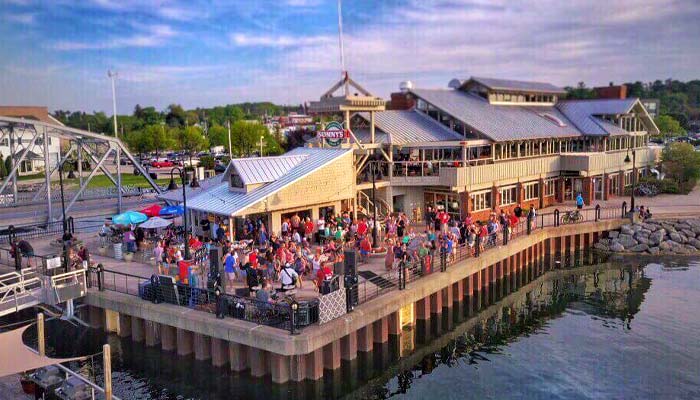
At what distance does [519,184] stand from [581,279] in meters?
11.1

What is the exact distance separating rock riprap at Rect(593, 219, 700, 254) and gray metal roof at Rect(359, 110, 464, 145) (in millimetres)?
11940

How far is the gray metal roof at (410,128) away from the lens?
41216mm

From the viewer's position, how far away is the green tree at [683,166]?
2088 inches

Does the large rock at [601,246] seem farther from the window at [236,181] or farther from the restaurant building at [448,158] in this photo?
the window at [236,181]

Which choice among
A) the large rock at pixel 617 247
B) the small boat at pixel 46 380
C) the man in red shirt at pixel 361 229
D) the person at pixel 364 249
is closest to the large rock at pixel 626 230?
the large rock at pixel 617 247

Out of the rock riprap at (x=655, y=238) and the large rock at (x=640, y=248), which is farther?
the large rock at (x=640, y=248)

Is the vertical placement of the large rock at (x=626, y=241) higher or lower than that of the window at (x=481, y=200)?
lower

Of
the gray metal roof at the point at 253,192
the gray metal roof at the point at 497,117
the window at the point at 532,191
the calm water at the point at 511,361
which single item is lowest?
the calm water at the point at 511,361

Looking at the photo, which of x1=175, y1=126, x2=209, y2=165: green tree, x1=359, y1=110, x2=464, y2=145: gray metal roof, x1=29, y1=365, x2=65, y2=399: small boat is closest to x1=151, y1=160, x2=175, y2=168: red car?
x1=175, y1=126, x2=209, y2=165: green tree

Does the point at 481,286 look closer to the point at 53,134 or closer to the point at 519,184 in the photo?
the point at 519,184

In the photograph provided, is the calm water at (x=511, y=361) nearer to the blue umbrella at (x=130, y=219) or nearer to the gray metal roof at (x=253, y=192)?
the blue umbrella at (x=130, y=219)

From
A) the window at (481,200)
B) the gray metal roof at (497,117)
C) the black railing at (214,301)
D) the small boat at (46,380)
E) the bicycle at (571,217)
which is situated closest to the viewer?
the small boat at (46,380)

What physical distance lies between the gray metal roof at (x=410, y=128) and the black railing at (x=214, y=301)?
20532mm

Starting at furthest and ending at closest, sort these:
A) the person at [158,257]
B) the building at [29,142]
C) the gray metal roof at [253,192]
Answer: the building at [29,142], the gray metal roof at [253,192], the person at [158,257]
